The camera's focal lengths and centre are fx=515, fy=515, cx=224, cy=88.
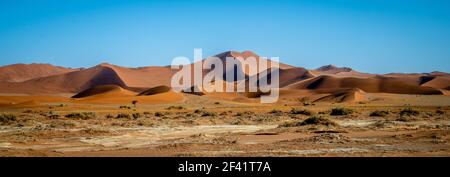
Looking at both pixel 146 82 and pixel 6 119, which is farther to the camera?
pixel 146 82

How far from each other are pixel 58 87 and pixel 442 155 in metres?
120

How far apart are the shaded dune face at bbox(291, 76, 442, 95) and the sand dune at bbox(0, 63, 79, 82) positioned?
7973cm

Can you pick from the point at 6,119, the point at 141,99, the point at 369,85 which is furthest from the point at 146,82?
the point at 6,119

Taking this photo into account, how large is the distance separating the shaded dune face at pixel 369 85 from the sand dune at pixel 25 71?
7973cm

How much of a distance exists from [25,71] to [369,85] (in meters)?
102

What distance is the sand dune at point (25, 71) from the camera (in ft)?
473

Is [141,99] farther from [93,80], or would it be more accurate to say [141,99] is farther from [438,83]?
[438,83]

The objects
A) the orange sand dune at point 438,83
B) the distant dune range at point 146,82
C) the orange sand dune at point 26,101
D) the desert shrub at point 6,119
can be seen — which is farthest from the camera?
the orange sand dune at point 438,83

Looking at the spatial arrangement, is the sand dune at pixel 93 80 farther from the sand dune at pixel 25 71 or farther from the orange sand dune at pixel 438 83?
the orange sand dune at pixel 438 83

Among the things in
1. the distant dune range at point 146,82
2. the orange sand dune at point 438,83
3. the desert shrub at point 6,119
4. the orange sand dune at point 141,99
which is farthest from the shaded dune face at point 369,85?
the desert shrub at point 6,119

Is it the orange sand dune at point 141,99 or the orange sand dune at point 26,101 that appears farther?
the orange sand dune at point 141,99

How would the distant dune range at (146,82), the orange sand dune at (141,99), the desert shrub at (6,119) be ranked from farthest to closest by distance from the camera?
the distant dune range at (146,82) → the orange sand dune at (141,99) → the desert shrub at (6,119)

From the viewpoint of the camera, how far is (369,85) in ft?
335

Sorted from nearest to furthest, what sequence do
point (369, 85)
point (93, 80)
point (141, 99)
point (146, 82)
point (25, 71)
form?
point (141, 99) < point (369, 85) < point (93, 80) < point (146, 82) < point (25, 71)
